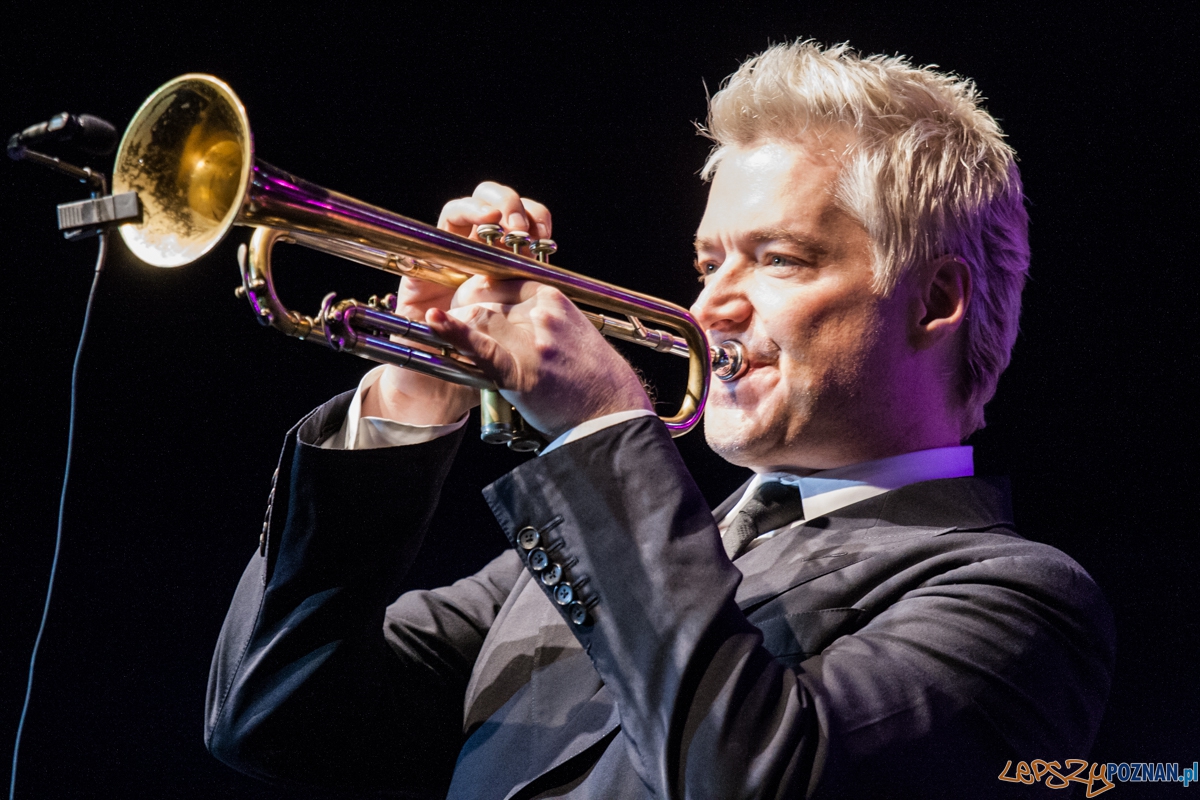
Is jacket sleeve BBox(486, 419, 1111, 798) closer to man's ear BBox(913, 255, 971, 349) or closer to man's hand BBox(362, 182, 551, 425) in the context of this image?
man's hand BBox(362, 182, 551, 425)

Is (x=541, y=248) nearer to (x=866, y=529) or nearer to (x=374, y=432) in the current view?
(x=374, y=432)

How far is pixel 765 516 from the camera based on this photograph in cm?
200

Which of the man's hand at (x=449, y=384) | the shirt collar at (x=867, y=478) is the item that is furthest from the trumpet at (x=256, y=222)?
the shirt collar at (x=867, y=478)

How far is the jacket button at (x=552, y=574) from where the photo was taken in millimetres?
1341

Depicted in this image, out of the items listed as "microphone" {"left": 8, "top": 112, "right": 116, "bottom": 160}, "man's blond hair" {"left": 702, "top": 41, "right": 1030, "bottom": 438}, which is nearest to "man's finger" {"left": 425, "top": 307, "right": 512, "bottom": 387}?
"microphone" {"left": 8, "top": 112, "right": 116, "bottom": 160}

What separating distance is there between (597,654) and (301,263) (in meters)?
2.60

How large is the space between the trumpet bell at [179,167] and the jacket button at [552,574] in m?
0.66

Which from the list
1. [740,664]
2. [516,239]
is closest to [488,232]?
[516,239]

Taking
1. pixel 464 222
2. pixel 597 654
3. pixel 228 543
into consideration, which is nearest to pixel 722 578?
pixel 597 654

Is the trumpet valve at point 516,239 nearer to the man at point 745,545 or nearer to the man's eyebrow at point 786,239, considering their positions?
the man at point 745,545

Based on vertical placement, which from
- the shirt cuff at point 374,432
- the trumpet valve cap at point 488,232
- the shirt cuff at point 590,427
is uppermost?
the trumpet valve cap at point 488,232

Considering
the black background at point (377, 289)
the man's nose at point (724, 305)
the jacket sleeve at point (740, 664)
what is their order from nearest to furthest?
the jacket sleeve at point (740, 664), the man's nose at point (724, 305), the black background at point (377, 289)

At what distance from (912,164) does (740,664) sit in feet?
4.01

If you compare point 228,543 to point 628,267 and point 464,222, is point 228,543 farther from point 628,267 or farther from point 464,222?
point 464,222
